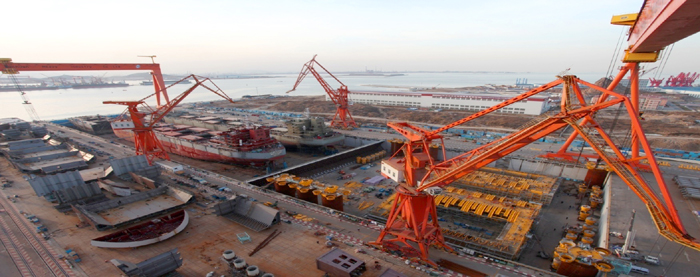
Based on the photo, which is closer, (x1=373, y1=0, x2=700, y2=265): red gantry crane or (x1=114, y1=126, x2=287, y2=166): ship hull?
(x1=373, y1=0, x2=700, y2=265): red gantry crane

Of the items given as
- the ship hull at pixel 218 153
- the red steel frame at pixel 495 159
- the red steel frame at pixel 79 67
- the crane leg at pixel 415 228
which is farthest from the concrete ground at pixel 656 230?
the red steel frame at pixel 79 67

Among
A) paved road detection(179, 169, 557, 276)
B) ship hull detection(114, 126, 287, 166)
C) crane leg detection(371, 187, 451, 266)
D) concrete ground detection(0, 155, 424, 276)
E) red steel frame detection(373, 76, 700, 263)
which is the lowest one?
ship hull detection(114, 126, 287, 166)

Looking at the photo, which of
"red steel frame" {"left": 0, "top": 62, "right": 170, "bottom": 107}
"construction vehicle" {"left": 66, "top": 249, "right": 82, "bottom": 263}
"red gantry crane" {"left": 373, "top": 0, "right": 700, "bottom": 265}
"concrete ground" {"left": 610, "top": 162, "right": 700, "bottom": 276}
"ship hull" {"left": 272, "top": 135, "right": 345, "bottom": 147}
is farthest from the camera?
"red steel frame" {"left": 0, "top": 62, "right": 170, "bottom": 107}

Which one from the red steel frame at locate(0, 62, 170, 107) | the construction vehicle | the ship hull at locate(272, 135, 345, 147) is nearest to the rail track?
the construction vehicle

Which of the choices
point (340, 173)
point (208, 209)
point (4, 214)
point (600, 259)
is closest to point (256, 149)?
point (340, 173)

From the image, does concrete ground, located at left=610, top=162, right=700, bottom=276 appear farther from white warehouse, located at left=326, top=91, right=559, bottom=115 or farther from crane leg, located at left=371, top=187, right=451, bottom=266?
white warehouse, located at left=326, top=91, right=559, bottom=115

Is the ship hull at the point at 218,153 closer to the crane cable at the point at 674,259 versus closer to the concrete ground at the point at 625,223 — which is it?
the concrete ground at the point at 625,223
